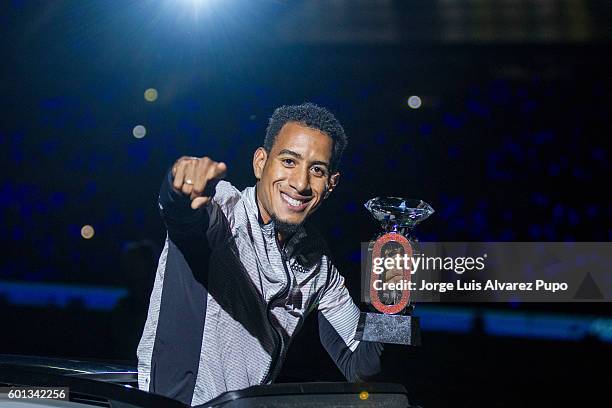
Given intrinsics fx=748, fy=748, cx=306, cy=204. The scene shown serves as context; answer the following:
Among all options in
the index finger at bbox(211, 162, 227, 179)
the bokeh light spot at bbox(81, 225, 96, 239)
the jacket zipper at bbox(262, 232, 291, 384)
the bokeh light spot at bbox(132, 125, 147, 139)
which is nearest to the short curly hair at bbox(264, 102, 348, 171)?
the jacket zipper at bbox(262, 232, 291, 384)

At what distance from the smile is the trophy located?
1.90 ft

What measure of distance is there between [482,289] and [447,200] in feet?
2.51

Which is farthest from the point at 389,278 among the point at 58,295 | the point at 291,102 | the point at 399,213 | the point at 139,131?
the point at 58,295

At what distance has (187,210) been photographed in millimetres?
2037

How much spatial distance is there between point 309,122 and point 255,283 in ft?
2.06

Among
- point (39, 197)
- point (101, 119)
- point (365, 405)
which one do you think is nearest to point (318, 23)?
point (101, 119)

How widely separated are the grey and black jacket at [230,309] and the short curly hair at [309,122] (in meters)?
0.26

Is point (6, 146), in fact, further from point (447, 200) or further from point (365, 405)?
point (365, 405)

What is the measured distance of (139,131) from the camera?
338 centimetres

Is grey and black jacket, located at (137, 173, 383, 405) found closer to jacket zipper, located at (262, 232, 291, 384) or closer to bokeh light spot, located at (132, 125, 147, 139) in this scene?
jacket zipper, located at (262, 232, 291, 384)

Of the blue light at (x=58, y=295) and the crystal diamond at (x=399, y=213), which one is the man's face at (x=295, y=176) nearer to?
the crystal diamond at (x=399, y=213)

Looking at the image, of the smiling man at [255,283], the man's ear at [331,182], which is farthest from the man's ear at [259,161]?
the man's ear at [331,182]

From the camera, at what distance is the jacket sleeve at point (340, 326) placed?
2512 mm

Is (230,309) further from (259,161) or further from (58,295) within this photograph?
(58,295)
